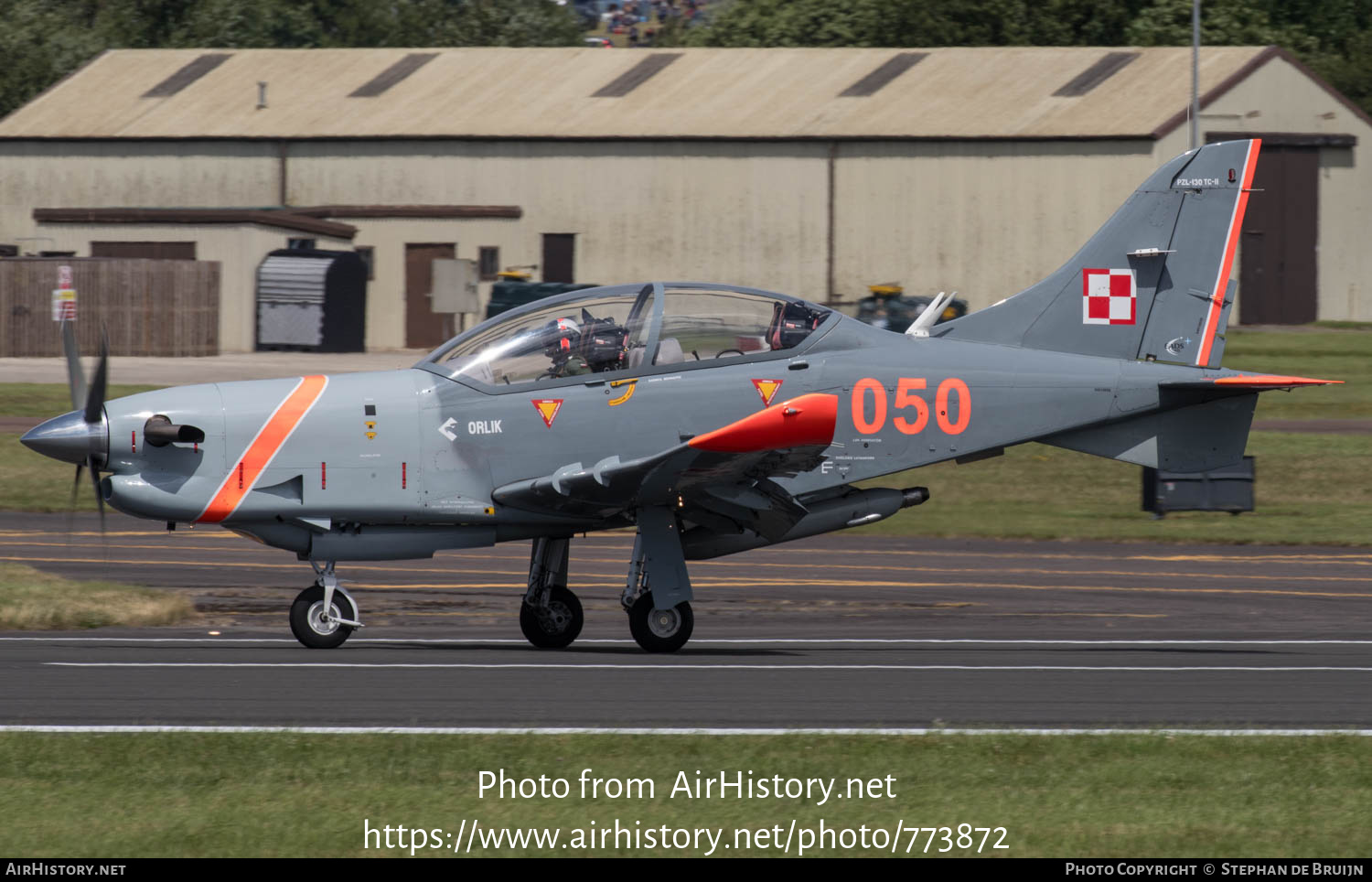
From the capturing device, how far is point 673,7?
128 meters

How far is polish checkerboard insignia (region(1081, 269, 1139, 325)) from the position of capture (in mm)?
14156

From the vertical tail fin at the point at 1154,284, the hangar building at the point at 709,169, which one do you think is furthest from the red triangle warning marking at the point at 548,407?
the hangar building at the point at 709,169

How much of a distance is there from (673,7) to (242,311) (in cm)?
8406

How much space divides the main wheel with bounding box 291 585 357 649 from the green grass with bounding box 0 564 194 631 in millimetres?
2461

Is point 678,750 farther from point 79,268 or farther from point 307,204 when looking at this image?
point 307,204

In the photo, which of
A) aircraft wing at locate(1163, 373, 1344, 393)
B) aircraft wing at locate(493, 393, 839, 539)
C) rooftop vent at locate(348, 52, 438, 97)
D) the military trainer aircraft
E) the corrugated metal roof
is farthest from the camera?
rooftop vent at locate(348, 52, 438, 97)

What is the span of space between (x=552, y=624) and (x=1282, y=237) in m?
44.5

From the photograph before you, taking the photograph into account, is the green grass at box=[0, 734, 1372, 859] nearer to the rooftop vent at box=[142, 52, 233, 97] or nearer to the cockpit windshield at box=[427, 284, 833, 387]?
the cockpit windshield at box=[427, 284, 833, 387]

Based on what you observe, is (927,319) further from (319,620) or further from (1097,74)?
(1097,74)

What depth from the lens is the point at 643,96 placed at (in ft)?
183

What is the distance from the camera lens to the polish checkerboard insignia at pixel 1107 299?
557 inches

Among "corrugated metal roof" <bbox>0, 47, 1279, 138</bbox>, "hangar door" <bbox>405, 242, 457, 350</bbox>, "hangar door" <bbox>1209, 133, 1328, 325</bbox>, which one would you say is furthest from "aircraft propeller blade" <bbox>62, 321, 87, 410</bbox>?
Result: "hangar door" <bbox>1209, 133, 1328, 325</bbox>

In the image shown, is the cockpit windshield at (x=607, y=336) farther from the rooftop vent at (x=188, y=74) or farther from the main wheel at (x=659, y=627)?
the rooftop vent at (x=188, y=74)

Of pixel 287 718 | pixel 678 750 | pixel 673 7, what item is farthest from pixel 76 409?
pixel 673 7
